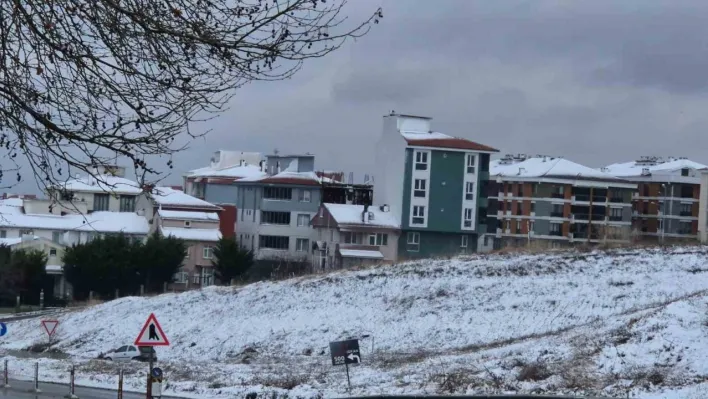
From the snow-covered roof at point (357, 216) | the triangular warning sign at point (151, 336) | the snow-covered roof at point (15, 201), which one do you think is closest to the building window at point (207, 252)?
the snow-covered roof at point (357, 216)

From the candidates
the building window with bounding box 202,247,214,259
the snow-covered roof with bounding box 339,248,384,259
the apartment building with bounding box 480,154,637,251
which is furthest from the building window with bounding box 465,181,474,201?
the building window with bounding box 202,247,214,259

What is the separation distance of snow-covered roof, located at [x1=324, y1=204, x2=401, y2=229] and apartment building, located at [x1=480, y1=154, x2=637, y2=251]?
1495cm

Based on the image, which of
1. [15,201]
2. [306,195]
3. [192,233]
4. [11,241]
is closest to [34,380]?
[192,233]

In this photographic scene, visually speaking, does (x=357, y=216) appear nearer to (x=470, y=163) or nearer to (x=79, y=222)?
(x=470, y=163)

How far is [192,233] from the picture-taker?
77250mm

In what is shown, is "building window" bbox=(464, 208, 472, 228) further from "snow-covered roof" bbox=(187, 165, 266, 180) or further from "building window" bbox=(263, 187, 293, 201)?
"snow-covered roof" bbox=(187, 165, 266, 180)

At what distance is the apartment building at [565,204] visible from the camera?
3610 inches

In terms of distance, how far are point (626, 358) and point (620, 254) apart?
20.3 m

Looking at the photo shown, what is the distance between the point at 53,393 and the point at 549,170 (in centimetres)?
6986

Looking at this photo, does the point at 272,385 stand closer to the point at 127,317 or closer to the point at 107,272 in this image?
the point at 127,317

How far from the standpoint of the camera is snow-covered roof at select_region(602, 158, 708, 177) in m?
101

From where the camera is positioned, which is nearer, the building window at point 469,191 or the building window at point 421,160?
the building window at point 421,160

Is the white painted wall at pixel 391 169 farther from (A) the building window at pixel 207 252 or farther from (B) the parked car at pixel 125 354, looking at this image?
(B) the parked car at pixel 125 354

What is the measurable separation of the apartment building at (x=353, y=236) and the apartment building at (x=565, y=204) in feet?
50.7
